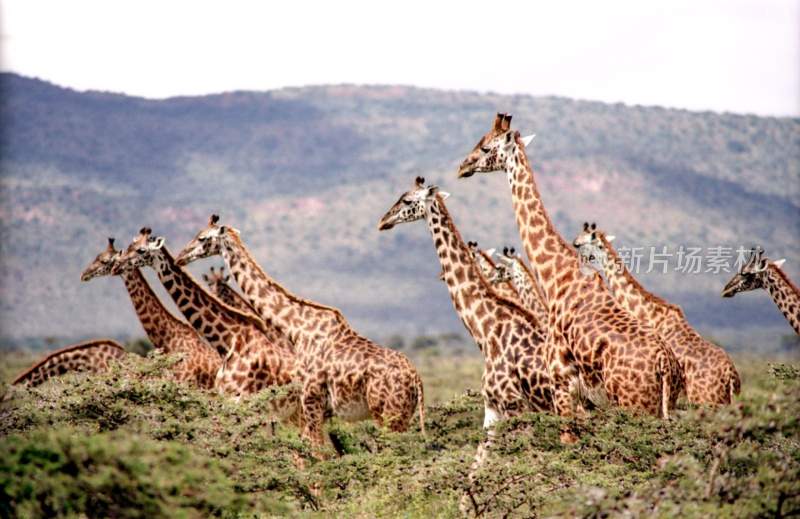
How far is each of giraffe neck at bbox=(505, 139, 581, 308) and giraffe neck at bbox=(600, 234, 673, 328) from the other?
2.28 meters

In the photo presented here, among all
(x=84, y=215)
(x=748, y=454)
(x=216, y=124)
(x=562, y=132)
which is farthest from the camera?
(x=216, y=124)

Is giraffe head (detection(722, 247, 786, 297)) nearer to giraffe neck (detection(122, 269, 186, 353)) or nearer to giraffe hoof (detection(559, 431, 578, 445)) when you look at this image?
giraffe hoof (detection(559, 431, 578, 445))

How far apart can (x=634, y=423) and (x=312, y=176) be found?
109642mm

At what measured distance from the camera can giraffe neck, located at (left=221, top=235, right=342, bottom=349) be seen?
14070 mm

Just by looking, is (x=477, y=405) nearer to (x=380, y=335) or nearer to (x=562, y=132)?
(x=380, y=335)

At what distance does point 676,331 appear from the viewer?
14484 mm

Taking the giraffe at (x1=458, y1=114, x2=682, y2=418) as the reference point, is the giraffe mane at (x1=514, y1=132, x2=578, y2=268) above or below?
above

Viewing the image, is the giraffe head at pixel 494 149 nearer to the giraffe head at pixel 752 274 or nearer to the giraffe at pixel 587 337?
the giraffe at pixel 587 337

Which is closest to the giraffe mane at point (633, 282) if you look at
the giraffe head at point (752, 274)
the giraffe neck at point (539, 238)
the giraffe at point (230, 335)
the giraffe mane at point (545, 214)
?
the giraffe head at point (752, 274)

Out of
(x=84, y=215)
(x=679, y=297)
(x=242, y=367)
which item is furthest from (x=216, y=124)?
(x=242, y=367)

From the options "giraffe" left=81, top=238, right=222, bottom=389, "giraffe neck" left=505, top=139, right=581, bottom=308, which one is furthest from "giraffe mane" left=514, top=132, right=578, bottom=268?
"giraffe" left=81, top=238, right=222, bottom=389

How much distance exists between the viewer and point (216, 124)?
127 metres

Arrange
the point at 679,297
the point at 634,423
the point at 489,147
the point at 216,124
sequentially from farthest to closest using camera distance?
1. the point at 216,124
2. the point at 679,297
3. the point at 489,147
4. the point at 634,423

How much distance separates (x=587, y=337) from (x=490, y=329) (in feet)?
4.21
